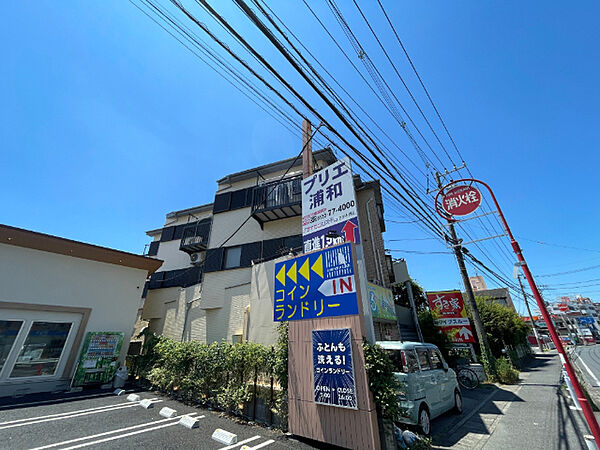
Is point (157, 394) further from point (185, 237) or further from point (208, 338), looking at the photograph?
point (185, 237)

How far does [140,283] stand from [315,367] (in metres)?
10.4

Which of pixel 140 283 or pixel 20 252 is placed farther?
pixel 140 283

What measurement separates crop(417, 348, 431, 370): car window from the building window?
9.58 m

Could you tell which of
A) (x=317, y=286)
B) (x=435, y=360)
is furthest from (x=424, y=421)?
(x=317, y=286)

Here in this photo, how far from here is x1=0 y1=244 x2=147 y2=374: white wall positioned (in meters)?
8.48

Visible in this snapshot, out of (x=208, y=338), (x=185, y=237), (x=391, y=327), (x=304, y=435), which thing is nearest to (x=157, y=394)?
(x=208, y=338)

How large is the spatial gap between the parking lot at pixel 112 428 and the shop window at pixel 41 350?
159 centimetres

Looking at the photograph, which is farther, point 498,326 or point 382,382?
point 498,326

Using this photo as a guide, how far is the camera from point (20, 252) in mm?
8727

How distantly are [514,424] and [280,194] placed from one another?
11300mm

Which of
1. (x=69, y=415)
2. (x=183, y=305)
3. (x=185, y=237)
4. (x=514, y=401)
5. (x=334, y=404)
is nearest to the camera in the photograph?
(x=334, y=404)

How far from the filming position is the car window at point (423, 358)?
562cm

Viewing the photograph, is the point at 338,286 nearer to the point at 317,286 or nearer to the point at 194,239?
the point at 317,286

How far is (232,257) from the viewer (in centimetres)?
1346
